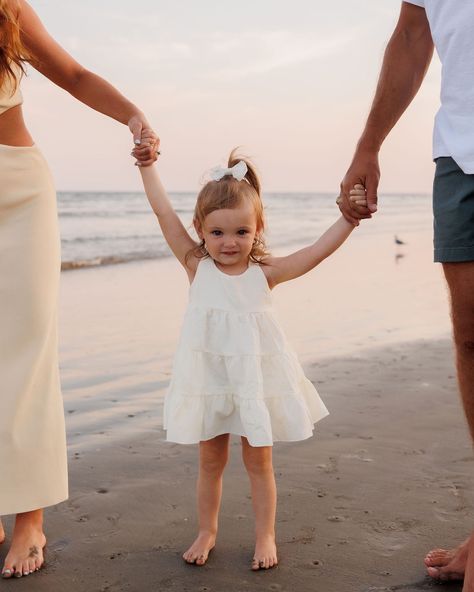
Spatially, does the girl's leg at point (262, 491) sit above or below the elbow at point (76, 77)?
below

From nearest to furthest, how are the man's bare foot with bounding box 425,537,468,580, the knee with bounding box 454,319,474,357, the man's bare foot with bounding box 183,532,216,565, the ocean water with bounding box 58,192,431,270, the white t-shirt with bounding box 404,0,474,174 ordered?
the white t-shirt with bounding box 404,0,474,174, the knee with bounding box 454,319,474,357, the man's bare foot with bounding box 425,537,468,580, the man's bare foot with bounding box 183,532,216,565, the ocean water with bounding box 58,192,431,270

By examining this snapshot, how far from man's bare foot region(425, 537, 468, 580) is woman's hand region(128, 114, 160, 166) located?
191 cm

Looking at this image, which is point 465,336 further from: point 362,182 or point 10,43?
point 10,43

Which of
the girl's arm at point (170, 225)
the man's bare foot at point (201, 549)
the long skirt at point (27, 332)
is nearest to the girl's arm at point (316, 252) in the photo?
the girl's arm at point (170, 225)

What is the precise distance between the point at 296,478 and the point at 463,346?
1.52m

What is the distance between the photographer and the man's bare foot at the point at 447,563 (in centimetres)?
279

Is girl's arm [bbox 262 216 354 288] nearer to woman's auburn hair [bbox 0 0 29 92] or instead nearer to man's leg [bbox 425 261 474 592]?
man's leg [bbox 425 261 474 592]

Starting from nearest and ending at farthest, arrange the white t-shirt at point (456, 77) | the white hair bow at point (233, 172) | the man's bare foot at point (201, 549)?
1. the white t-shirt at point (456, 77)
2. the man's bare foot at point (201, 549)
3. the white hair bow at point (233, 172)

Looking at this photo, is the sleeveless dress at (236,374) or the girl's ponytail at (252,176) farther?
the girl's ponytail at (252,176)

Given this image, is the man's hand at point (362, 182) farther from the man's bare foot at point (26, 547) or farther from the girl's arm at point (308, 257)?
the man's bare foot at point (26, 547)

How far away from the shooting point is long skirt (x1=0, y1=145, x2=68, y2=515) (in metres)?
3.12

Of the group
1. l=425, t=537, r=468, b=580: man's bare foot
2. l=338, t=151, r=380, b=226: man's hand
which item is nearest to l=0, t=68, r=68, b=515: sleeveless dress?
l=338, t=151, r=380, b=226: man's hand

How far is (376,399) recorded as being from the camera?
5402 millimetres

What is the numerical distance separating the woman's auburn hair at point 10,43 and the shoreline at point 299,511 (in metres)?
1.86
